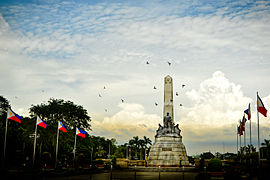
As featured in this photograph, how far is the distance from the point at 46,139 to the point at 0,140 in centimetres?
799

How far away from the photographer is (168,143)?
159 feet

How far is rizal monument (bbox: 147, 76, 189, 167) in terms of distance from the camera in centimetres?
4675

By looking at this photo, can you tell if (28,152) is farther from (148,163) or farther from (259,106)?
(259,106)

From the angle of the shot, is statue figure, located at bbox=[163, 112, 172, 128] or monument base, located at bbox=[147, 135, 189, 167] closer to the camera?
monument base, located at bbox=[147, 135, 189, 167]

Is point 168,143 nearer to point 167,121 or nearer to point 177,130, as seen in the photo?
point 177,130

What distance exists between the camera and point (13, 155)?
48.3 metres

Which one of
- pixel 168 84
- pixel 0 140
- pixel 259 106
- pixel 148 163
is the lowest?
pixel 148 163

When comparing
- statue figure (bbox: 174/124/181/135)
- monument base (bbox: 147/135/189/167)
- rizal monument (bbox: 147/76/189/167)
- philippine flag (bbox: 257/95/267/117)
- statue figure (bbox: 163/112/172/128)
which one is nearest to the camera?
philippine flag (bbox: 257/95/267/117)

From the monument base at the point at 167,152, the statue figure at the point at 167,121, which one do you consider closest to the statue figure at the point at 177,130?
the monument base at the point at 167,152

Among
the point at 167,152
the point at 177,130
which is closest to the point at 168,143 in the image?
the point at 167,152

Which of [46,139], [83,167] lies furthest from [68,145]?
[83,167]

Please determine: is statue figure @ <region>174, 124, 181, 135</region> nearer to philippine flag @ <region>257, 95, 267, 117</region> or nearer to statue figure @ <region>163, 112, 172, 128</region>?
statue figure @ <region>163, 112, 172, 128</region>

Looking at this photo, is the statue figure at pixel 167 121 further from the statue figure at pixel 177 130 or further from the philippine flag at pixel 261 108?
the philippine flag at pixel 261 108

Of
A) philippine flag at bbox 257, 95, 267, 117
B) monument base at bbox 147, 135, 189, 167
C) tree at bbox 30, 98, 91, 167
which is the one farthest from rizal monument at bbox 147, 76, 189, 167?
philippine flag at bbox 257, 95, 267, 117
